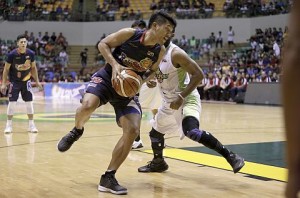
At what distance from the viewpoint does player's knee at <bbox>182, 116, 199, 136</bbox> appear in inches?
192

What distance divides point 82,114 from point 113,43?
700 mm

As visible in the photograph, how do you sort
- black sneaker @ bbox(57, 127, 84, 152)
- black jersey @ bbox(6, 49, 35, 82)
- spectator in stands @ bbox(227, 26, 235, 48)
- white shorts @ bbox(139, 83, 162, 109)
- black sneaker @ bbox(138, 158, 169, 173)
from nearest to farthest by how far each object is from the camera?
black sneaker @ bbox(57, 127, 84, 152), black sneaker @ bbox(138, 158, 169, 173), white shorts @ bbox(139, 83, 162, 109), black jersey @ bbox(6, 49, 35, 82), spectator in stands @ bbox(227, 26, 235, 48)

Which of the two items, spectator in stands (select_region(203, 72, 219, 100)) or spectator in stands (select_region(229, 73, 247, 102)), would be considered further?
spectator in stands (select_region(203, 72, 219, 100))

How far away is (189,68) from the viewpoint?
16.1 ft

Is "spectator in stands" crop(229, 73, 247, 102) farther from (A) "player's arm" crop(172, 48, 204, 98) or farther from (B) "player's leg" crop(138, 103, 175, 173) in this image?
(A) "player's arm" crop(172, 48, 204, 98)

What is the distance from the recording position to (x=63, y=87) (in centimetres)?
2275

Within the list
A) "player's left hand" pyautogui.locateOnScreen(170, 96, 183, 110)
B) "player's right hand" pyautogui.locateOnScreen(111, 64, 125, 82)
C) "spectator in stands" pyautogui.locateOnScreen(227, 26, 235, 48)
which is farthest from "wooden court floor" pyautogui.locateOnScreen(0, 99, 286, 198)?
"spectator in stands" pyautogui.locateOnScreen(227, 26, 235, 48)

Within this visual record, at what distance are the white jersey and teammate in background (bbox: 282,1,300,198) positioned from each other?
419 centimetres

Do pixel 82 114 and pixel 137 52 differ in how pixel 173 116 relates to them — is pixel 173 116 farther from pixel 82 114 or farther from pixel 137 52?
pixel 82 114

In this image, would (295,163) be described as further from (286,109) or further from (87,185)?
(87,185)

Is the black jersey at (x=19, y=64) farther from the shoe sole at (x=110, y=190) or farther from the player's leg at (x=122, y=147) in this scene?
the shoe sole at (x=110, y=190)

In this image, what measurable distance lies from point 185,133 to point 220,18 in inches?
941

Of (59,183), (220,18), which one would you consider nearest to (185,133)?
(59,183)

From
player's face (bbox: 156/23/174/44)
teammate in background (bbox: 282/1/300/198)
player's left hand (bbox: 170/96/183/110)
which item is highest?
teammate in background (bbox: 282/1/300/198)
